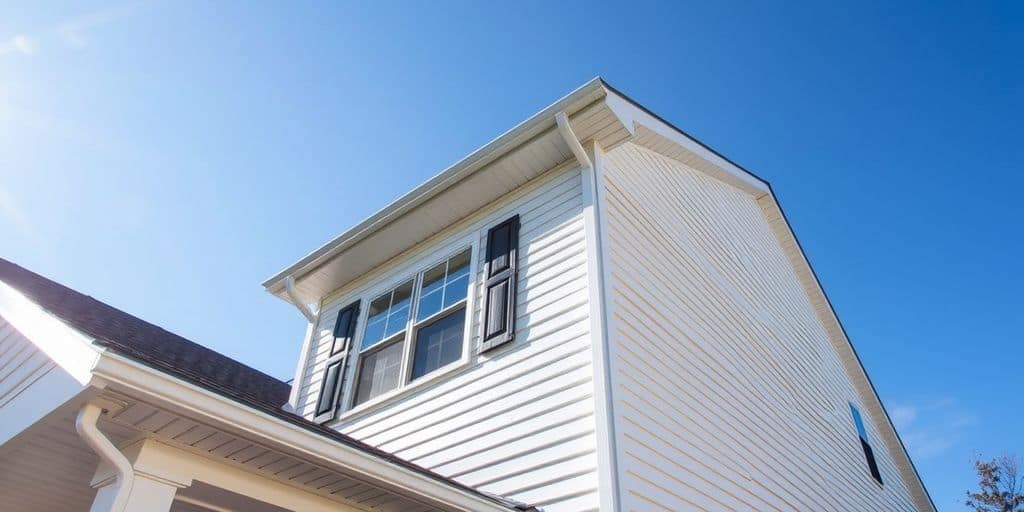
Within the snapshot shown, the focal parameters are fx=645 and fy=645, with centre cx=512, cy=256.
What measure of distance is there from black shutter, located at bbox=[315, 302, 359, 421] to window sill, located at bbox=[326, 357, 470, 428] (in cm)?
19

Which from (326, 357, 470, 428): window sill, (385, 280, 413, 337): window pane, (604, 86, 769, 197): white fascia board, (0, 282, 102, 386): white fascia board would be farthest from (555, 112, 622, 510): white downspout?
(0, 282, 102, 386): white fascia board

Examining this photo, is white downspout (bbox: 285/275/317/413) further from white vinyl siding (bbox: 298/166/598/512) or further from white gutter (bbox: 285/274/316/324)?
white vinyl siding (bbox: 298/166/598/512)

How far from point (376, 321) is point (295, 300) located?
141cm

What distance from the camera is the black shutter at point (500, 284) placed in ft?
17.0

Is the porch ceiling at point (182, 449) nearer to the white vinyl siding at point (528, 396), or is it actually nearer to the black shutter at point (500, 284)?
the white vinyl siding at point (528, 396)

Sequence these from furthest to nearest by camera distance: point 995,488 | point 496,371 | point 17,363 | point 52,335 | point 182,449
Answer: point 995,488 → point 496,371 → point 17,363 → point 52,335 → point 182,449

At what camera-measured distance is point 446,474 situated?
488cm

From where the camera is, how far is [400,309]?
649 cm

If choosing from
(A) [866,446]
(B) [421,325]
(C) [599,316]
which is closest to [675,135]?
(C) [599,316]

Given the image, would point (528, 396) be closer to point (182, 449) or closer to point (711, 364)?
point (711, 364)

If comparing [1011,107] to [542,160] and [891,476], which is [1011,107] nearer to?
[891,476]

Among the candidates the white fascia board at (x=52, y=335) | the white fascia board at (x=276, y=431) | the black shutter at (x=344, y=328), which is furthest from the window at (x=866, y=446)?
the white fascia board at (x=52, y=335)

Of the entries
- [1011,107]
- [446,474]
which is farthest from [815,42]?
[446,474]

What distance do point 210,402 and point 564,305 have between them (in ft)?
9.34
